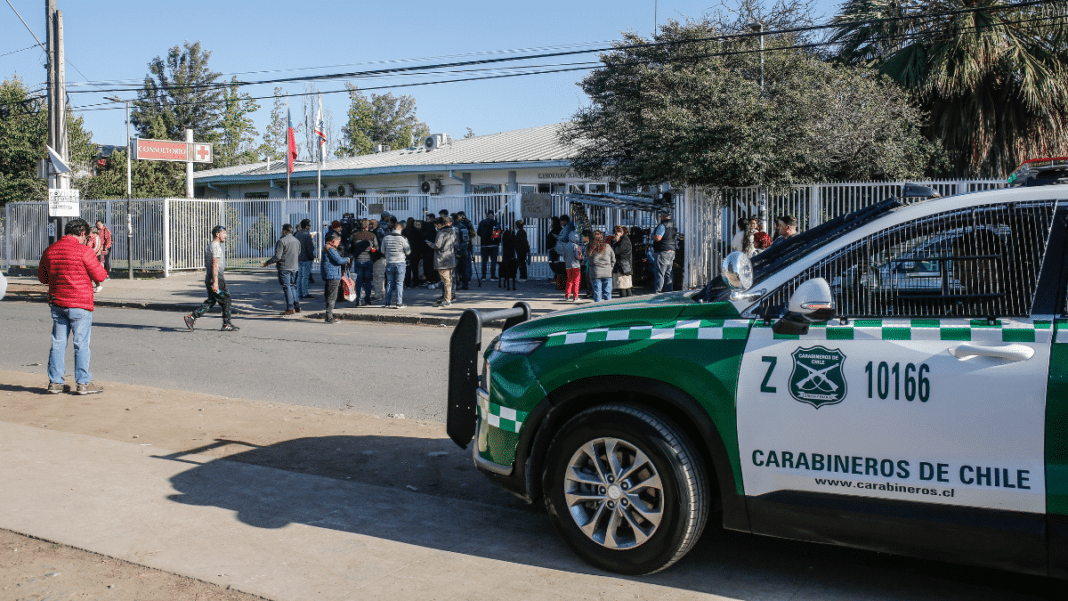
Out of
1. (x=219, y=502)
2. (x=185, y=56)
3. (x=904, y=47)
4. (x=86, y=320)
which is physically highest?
(x=185, y=56)

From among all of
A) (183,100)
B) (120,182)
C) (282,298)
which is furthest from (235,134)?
(282,298)

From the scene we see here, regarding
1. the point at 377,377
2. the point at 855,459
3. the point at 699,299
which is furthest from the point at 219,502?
the point at 377,377

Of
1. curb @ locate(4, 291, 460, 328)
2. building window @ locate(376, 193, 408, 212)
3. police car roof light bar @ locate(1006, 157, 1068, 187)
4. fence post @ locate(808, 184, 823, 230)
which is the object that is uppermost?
building window @ locate(376, 193, 408, 212)

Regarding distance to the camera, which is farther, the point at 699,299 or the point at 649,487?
the point at 699,299

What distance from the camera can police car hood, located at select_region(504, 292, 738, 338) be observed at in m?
4.08

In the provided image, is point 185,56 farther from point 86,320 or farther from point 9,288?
point 86,320

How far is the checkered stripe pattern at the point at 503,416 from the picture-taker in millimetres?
4379

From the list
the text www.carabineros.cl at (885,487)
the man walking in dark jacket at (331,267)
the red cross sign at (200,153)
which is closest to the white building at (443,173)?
the red cross sign at (200,153)

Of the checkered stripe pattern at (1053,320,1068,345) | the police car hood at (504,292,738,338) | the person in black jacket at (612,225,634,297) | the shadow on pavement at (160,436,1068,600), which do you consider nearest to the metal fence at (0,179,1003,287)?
the person in black jacket at (612,225,634,297)

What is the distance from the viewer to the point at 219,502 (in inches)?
209

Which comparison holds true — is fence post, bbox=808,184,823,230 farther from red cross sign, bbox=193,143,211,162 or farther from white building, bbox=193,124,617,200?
red cross sign, bbox=193,143,211,162

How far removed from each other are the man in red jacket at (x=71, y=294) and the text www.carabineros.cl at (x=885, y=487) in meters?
7.08

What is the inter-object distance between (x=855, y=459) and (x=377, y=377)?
6.99 meters

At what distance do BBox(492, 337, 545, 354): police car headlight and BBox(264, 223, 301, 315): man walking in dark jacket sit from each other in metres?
12.6
